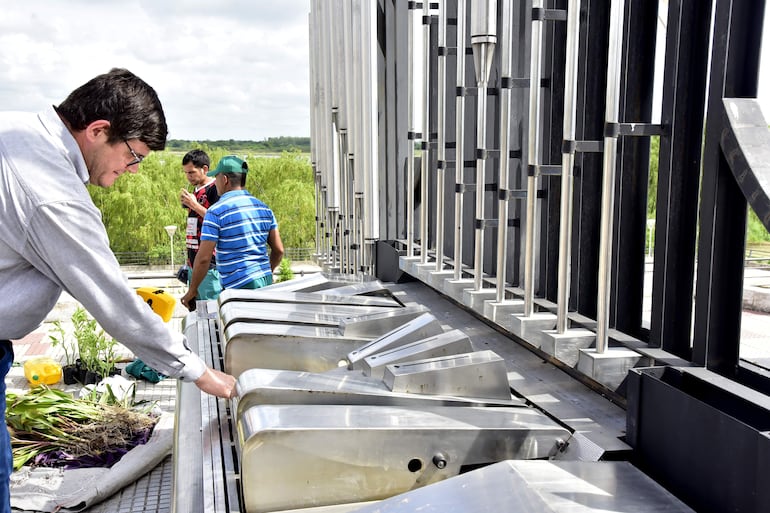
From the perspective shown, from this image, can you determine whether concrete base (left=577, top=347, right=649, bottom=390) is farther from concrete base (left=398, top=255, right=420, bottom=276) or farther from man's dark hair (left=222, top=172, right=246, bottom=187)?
man's dark hair (left=222, top=172, right=246, bottom=187)

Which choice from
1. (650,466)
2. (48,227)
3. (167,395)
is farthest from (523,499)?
(167,395)

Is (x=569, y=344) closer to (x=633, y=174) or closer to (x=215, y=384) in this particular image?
(x=633, y=174)

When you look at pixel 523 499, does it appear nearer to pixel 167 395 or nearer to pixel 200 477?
pixel 200 477

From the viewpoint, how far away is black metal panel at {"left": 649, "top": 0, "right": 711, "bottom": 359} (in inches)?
65.3

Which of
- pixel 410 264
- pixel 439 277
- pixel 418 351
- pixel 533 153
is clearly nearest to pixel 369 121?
pixel 410 264

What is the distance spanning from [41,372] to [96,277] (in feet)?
14.8

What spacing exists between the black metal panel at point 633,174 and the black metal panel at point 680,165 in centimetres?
13

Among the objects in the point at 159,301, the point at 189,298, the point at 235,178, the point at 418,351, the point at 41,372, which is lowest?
the point at 41,372

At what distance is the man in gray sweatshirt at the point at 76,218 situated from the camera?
1.59m

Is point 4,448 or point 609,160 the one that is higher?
point 609,160

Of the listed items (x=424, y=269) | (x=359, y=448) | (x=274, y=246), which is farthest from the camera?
(x=274, y=246)

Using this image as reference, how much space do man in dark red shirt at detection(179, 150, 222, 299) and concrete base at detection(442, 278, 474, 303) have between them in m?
3.03

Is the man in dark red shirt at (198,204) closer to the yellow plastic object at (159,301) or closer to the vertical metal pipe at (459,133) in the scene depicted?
the yellow plastic object at (159,301)

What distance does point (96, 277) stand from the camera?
164 cm
